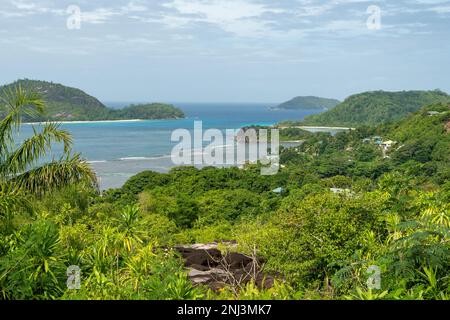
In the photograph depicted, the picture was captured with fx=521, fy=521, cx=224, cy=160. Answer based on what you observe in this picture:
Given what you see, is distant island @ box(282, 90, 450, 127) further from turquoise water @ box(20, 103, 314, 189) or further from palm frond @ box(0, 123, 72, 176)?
palm frond @ box(0, 123, 72, 176)

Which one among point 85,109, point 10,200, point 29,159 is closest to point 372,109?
point 85,109

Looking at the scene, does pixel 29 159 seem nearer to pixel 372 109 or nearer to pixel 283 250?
pixel 283 250

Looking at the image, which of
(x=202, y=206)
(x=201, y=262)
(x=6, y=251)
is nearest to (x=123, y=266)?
(x=6, y=251)

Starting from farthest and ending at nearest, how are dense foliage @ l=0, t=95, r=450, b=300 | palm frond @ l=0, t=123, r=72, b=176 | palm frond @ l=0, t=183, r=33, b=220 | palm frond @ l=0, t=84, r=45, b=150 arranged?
palm frond @ l=0, t=123, r=72, b=176, palm frond @ l=0, t=84, r=45, b=150, palm frond @ l=0, t=183, r=33, b=220, dense foliage @ l=0, t=95, r=450, b=300

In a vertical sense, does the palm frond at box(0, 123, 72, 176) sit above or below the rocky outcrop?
above

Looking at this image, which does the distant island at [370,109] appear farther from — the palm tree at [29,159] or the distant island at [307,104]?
the palm tree at [29,159]

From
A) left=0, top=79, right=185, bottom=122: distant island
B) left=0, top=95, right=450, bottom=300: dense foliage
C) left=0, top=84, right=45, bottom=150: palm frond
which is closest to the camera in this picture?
left=0, top=95, right=450, bottom=300: dense foliage

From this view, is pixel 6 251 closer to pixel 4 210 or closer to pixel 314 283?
pixel 4 210

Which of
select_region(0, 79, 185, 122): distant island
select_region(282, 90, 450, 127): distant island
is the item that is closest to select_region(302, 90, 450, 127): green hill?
select_region(282, 90, 450, 127): distant island
